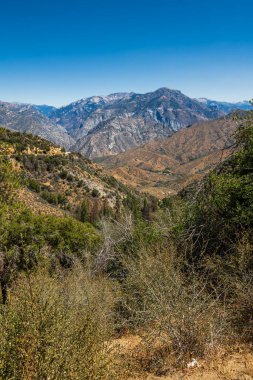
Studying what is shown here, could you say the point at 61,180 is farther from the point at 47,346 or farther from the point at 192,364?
the point at 47,346

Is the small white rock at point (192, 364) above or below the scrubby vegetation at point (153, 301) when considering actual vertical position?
below

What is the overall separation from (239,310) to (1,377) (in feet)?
24.9

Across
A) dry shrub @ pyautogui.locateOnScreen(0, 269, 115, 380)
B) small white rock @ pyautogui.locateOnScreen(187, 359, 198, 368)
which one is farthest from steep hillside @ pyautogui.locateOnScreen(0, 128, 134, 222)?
dry shrub @ pyautogui.locateOnScreen(0, 269, 115, 380)

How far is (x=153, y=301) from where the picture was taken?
35.9ft

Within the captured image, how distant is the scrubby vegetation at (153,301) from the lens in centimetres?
625

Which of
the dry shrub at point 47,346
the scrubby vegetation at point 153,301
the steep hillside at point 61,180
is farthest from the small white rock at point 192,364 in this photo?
the steep hillside at point 61,180

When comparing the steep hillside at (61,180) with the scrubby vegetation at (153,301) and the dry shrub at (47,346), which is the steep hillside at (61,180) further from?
the dry shrub at (47,346)

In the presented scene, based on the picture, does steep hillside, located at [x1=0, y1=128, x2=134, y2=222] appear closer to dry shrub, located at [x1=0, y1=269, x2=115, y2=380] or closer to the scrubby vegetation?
the scrubby vegetation

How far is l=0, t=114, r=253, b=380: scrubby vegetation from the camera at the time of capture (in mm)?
6254

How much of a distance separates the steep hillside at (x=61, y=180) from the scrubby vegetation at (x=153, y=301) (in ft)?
196

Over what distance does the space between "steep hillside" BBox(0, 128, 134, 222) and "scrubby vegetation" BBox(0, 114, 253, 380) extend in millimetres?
59813

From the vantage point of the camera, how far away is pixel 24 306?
6797 mm

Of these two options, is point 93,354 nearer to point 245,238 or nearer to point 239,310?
point 239,310

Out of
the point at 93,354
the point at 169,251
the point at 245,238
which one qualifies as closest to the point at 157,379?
the point at 93,354
